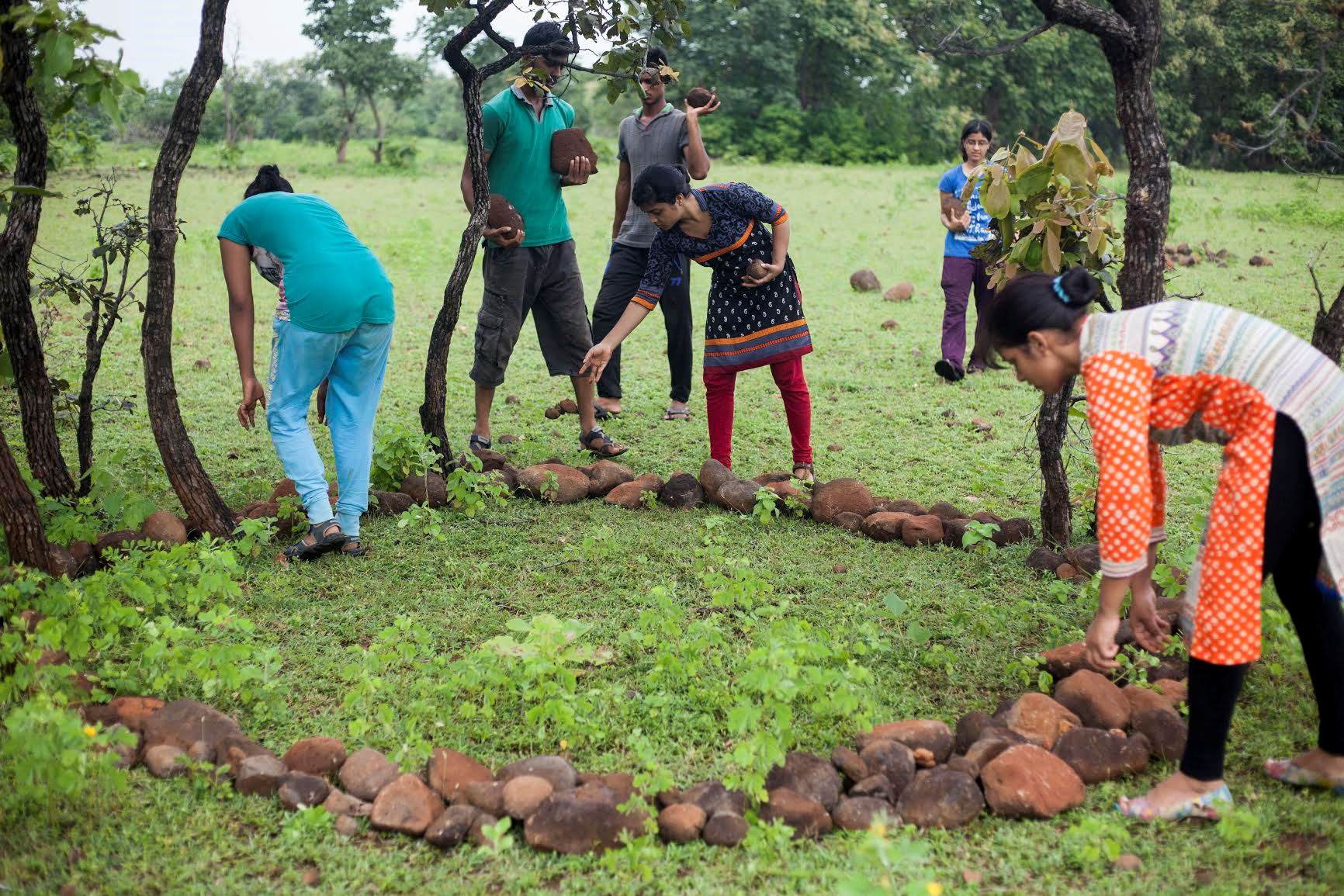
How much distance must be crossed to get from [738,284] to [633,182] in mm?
1627

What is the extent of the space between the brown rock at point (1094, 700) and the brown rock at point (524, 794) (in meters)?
1.57

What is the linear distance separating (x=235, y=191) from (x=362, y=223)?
178 inches

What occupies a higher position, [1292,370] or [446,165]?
[446,165]

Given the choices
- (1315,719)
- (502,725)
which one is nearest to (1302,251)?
(1315,719)

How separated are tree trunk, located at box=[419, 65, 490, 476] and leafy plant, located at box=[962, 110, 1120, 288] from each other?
242 cm

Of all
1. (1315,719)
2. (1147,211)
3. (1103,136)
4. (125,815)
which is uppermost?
(1103,136)

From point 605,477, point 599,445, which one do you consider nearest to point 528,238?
point 599,445

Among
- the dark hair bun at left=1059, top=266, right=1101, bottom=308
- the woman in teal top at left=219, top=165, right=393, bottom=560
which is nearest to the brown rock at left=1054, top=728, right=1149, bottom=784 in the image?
the dark hair bun at left=1059, top=266, right=1101, bottom=308

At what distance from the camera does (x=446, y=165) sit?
26.0 m

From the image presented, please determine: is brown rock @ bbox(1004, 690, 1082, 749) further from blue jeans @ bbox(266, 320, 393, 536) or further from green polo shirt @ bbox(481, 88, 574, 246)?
green polo shirt @ bbox(481, 88, 574, 246)

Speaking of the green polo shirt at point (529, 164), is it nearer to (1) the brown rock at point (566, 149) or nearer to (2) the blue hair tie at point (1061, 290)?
(1) the brown rock at point (566, 149)

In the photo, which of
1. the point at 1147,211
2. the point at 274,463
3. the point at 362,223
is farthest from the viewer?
the point at 362,223

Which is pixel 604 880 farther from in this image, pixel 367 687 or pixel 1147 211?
pixel 1147 211

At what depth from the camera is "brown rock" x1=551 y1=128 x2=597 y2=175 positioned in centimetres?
587
